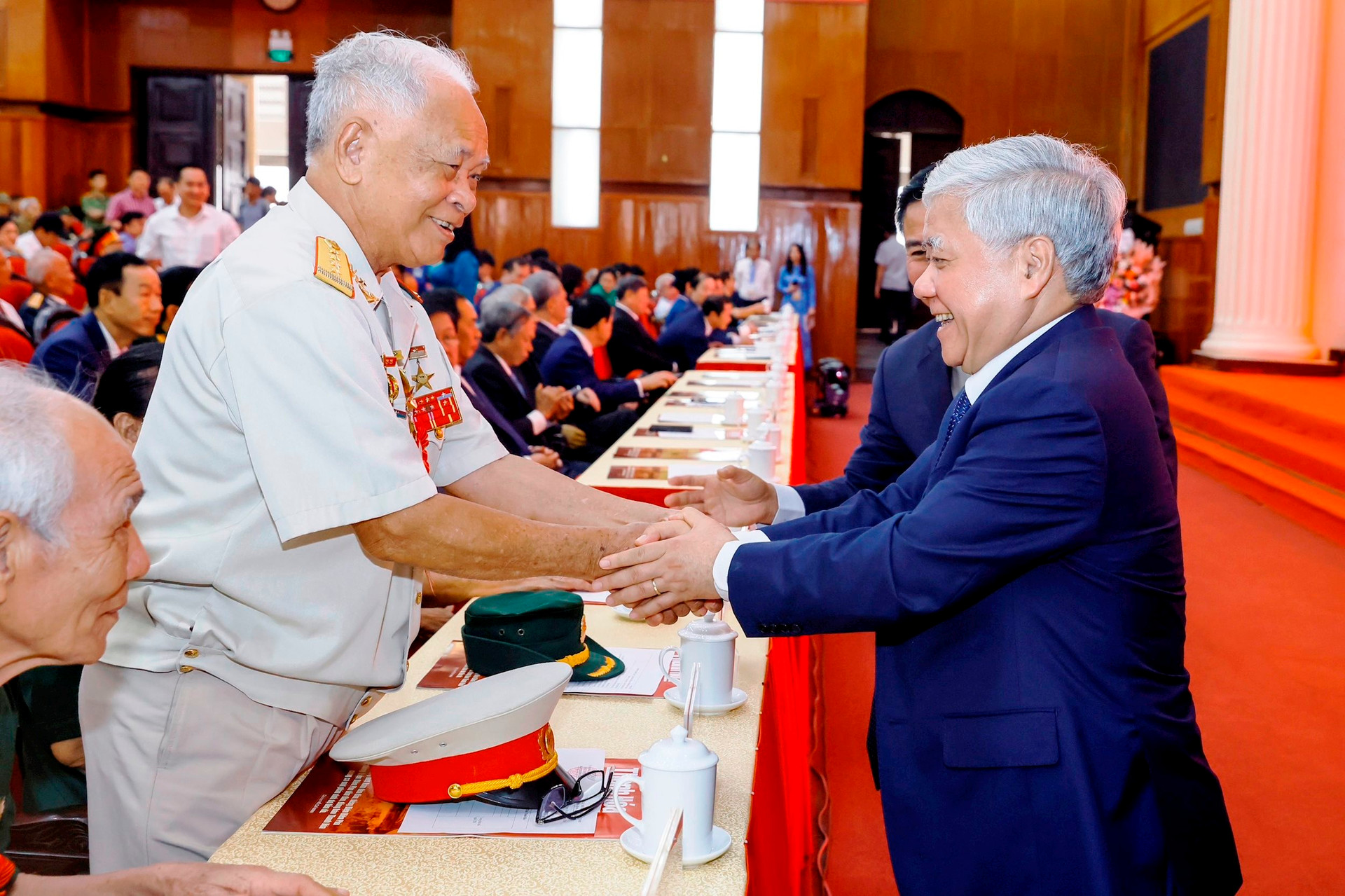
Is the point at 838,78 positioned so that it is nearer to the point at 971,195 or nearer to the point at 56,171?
the point at 56,171

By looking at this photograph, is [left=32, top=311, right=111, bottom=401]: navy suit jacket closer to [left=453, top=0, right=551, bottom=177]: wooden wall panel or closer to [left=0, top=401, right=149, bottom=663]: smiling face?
[left=0, top=401, right=149, bottom=663]: smiling face

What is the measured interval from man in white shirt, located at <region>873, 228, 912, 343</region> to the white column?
16.9 feet

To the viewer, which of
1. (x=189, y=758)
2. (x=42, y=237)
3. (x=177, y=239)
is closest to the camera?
(x=189, y=758)

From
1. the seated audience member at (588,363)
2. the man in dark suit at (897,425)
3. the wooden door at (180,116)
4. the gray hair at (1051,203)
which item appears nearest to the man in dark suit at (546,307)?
the seated audience member at (588,363)

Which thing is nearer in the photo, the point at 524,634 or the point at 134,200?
the point at 524,634

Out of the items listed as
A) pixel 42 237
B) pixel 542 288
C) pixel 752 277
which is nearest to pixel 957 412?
pixel 542 288

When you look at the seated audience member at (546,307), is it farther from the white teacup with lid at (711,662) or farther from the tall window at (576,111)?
the tall window at (576,111)

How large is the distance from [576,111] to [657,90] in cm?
99

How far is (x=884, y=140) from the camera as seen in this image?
614 inches

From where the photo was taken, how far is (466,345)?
5406mm

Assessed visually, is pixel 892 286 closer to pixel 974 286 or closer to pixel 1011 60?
pixel 1011 60

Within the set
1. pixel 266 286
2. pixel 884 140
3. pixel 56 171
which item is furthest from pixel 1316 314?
pixel 56 171

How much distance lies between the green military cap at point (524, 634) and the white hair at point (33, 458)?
76 centimetres

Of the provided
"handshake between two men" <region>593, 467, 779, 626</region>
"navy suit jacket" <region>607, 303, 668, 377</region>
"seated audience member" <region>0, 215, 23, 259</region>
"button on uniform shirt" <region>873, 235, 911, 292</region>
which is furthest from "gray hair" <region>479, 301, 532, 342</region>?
"button on uniform shirt" <region>873, 235, 911, 292</region>
